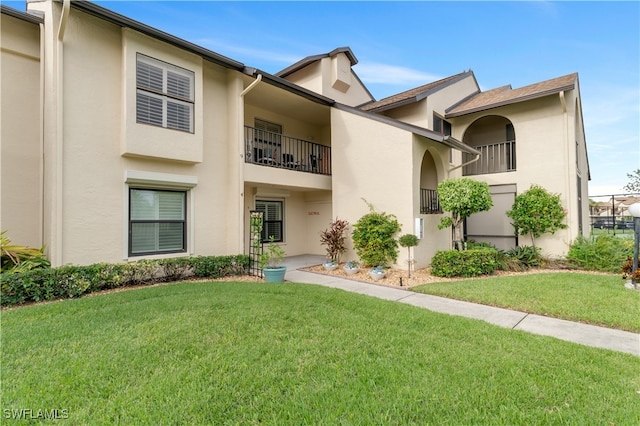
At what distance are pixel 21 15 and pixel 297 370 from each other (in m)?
10.2

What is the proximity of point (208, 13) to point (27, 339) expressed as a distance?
28.8 feet

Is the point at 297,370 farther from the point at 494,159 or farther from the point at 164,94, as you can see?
the point at 494,159

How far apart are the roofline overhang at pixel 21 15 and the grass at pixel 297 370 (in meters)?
6.83

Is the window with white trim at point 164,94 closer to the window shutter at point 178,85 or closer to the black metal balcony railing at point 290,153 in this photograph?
the window shutter at point 178,85

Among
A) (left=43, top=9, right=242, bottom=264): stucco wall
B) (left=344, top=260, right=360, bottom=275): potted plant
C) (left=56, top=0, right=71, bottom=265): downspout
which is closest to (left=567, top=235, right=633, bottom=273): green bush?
(left=344, top=260, right=360, bottom=275): potted plant

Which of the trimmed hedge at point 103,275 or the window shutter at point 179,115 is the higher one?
the window shutter at point 179,115

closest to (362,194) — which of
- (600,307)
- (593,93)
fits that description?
(600,307)

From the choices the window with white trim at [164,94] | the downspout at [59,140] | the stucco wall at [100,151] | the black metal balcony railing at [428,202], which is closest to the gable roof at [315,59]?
the stucco wall at [100,151]

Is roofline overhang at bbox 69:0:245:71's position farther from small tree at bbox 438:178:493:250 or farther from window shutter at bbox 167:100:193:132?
small tree at bbox 438:178:493:250

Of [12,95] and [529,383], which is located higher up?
[12,95]

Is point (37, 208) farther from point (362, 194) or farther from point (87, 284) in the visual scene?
point (362, 194)

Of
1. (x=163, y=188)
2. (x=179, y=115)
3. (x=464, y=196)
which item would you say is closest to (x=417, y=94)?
(x=464, y=196)

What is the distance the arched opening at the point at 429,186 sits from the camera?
1119 cm

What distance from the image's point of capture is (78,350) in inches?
149
